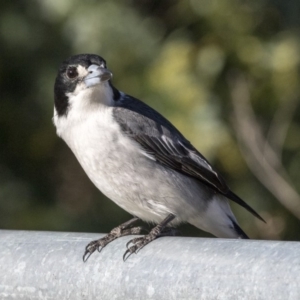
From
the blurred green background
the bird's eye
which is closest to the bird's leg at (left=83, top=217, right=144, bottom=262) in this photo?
the bird's eye

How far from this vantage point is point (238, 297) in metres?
1.95

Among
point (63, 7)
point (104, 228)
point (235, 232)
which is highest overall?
point (63, 7)

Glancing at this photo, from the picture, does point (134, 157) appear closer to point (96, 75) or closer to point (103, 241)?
point (96, 75)

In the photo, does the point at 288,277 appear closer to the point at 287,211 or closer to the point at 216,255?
the point at 216,255

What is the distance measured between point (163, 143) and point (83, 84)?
18.8 inches

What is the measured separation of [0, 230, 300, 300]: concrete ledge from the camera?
1942mm

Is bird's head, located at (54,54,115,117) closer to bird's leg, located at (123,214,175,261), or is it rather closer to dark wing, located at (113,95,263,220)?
dark wing, located at (113,95,263,220)

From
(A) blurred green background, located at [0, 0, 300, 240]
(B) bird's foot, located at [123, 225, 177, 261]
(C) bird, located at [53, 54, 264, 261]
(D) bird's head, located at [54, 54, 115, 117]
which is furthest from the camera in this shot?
(A) blurred green background, located at [0, 0, 300, 240]

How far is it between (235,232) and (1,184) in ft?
7.04

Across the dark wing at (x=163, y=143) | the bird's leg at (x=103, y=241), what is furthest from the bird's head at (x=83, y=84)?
the bird's leg at (x=103, y=241)

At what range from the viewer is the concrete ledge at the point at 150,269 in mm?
1942

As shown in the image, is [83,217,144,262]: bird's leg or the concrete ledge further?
[83,217,144,262]: bird's leg

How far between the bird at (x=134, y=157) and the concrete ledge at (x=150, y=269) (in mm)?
1018

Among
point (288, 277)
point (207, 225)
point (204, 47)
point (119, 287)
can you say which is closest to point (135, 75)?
point (204, 47)
